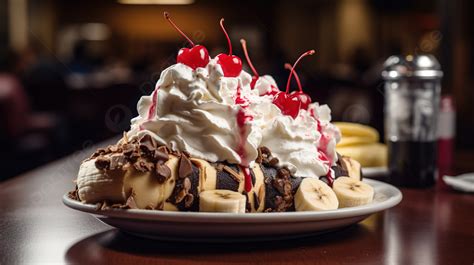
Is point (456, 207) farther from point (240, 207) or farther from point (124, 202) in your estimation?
point (124, 202)

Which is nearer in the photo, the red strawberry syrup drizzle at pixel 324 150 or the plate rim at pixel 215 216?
the plate rim at pixel 215 216

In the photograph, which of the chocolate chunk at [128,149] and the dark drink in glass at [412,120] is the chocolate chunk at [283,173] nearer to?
the chocolate chunk at [128,149]

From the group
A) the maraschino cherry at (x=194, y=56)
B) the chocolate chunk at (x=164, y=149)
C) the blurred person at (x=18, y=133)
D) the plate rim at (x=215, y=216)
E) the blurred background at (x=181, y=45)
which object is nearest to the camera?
the plate rim at (x=215, y=216)

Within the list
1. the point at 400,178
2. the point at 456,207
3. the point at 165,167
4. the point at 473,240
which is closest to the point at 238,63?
the point at 165,167

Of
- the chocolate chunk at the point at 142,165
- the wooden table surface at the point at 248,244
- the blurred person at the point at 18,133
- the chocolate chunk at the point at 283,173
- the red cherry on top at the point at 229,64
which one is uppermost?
the red cherry on top at the point at 229,64

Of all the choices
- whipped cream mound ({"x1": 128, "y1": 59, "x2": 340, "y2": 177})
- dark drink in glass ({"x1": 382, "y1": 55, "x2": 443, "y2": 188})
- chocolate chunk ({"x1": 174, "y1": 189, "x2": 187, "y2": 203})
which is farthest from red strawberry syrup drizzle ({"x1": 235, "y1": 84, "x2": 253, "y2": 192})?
dark drink in glass ({"x1": 382, "y1": 55, "x2": 443, "y2": 188})

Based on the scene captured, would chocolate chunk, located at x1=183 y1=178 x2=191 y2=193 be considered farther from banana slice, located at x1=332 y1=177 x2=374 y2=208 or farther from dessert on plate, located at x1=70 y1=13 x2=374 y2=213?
banana slice, located at x1=332 y1=177 x2=374 y2=208

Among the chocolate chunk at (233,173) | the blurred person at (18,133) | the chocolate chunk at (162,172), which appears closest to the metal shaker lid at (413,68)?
the chocolate chunk at (233,173)
